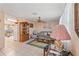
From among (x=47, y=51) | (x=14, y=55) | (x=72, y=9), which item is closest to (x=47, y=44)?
(x=47, y=51)

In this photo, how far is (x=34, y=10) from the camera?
5.70 ft

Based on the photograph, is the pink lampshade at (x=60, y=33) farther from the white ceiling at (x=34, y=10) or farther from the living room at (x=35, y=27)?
the white ceiling at (x=34, y=10)

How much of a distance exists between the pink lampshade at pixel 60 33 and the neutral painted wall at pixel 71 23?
58 millimetres

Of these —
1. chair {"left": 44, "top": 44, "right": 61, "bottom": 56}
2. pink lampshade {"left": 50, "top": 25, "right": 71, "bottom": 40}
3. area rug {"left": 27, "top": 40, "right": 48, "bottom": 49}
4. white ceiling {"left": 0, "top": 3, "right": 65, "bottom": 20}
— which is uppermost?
white ceiling {"left": 0, "top": 3, "right": 65, "bottom": 20}

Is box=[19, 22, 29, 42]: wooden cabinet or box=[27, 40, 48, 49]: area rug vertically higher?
box=[19, 22, 29, 42]: wooden cabinet

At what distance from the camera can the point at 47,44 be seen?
1.76m

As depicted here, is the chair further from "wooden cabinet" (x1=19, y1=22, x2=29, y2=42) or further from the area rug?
"wooden cabinet" (x1=19, y1=22, x2=29, y2=42)

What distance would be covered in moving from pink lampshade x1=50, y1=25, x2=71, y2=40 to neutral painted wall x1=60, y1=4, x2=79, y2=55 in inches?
2.3

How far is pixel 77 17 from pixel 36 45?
2.39ft

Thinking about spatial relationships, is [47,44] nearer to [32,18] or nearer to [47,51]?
[47,51]

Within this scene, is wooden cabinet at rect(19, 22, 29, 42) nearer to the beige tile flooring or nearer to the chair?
the beige tile flooring

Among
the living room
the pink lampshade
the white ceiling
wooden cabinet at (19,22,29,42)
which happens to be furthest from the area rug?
the white ceiling

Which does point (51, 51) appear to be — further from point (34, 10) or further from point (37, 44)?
point (34, 10)

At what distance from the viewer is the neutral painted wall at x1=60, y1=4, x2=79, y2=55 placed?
168cm
